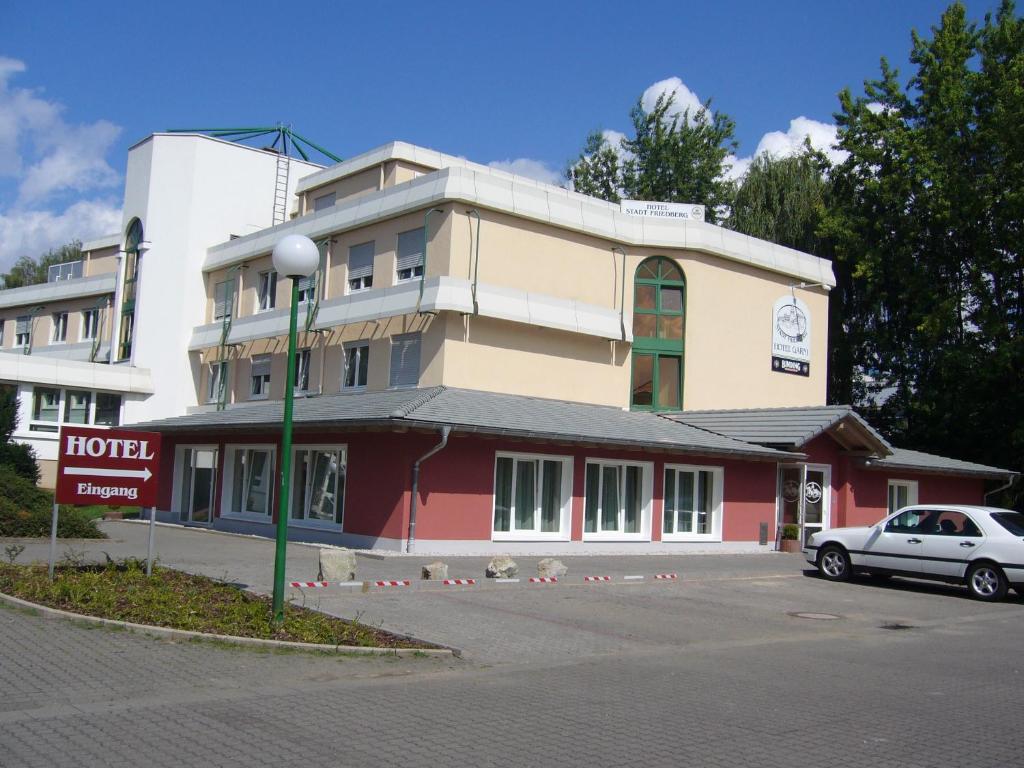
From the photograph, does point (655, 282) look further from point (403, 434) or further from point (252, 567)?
point (252, 567)

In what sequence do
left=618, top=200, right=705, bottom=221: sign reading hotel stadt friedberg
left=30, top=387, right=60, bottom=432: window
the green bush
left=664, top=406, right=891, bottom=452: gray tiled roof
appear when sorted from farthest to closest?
1. left=30, top=387, right=60, bottom=432: window
2. left=618, top=200, right=705, bottom=221: sign reading hotel stadt friedberg
3. left=664, top=406, right=891, bottom=452: gray tiled roof
4. the green bush

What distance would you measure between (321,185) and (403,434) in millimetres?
15821

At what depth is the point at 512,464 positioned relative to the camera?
885 inches

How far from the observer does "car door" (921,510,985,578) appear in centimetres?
1703

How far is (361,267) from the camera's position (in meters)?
28.4

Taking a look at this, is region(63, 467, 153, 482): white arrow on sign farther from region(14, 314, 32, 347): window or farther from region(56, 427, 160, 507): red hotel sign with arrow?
region(14, 314, 32, 347): window

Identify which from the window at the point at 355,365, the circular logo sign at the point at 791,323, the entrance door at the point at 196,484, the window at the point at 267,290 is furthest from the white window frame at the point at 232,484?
the circular logo sign at the point at 791,323

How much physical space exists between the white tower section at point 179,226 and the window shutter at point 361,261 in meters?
9.45

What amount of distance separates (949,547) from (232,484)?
18.4m

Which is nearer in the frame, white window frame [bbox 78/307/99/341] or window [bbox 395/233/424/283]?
window [bbox 395/233/424/283]

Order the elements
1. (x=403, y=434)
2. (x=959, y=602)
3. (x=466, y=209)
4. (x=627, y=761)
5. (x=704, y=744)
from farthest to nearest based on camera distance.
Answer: (x=466, y=209) → (x=403, y=434) → (x=959, y=602) → (x=704, y=744) → (x=627, y=761)

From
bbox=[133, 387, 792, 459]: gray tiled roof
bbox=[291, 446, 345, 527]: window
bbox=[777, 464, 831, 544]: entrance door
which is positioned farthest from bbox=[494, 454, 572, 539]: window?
bbox=[777, 464, 831, 544]: entrance door

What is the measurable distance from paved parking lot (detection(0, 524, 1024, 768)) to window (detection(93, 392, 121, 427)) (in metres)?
25.2

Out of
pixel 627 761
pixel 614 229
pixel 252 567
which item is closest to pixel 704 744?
pixel 627 761
